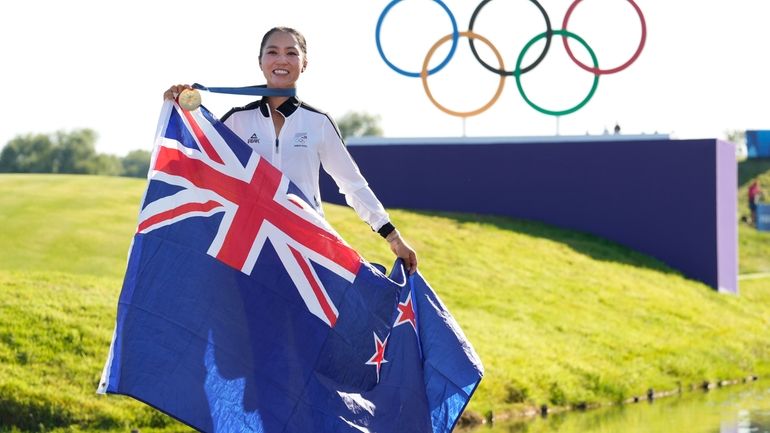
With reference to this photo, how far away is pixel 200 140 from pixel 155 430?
5.63 meters

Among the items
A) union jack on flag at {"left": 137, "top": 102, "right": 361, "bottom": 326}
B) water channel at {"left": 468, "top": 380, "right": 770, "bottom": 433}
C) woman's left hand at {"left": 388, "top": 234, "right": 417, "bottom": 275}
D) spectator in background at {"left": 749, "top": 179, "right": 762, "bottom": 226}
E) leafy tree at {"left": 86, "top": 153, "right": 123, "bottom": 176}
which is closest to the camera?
union jack on flag at {"left": 137, "top": 102, "right": 361, "bottom": 326}

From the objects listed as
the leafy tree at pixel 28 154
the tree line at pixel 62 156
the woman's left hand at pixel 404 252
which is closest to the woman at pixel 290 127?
the woman's left hand at pixel 404 252

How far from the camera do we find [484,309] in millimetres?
19531

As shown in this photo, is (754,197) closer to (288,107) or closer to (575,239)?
(575,239)

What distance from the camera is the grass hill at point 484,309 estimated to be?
12.6 meters

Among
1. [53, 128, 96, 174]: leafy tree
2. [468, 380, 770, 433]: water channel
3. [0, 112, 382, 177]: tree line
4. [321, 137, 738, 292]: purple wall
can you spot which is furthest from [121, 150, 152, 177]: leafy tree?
[468, 380, 770, 433]: water channel

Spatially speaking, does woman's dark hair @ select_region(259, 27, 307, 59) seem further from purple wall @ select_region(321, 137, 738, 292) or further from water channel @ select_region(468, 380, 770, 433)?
purple wall @ select_region(321, 137, 738, 292)

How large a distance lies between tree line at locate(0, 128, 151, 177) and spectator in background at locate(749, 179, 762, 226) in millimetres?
35802

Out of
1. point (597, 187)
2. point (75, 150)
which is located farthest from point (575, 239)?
point (75, 150)

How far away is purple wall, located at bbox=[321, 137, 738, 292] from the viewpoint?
29125mm

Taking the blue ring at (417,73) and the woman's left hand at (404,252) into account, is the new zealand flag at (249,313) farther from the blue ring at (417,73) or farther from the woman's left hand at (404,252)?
the blue ring at (417,73)

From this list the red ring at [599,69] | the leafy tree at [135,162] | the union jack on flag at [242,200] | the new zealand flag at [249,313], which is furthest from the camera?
the leafy tree at [135,162]

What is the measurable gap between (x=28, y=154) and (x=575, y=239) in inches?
2068

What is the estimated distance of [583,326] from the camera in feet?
64.4
